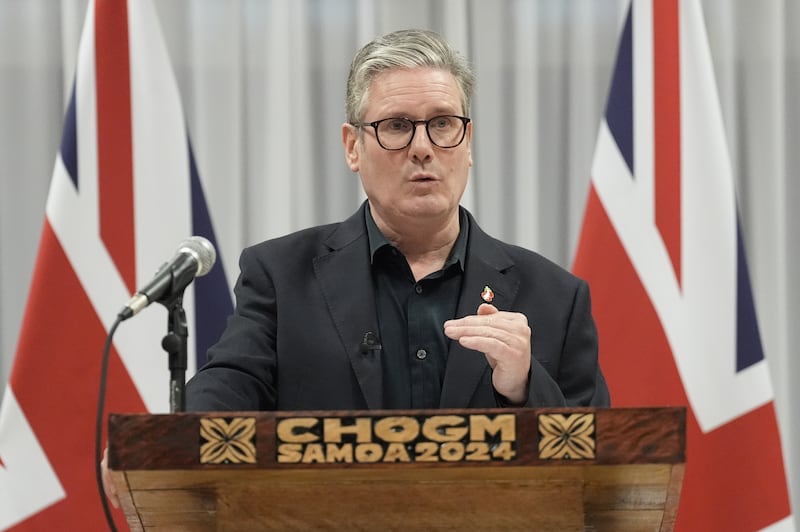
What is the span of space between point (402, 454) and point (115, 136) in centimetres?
197

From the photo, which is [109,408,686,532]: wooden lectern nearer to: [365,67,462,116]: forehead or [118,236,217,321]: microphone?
[118,236,217,321]: microphone

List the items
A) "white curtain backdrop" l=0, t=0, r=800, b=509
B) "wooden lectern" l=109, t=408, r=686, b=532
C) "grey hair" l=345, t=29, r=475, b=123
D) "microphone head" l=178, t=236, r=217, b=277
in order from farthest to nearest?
"white curtain backdrop" l=0, t=0, r=800, b=509, "grey hair" l=345, t=29, r=475, b=123, "microphone head" l=178, t=236, r=217, b=277, "wooden lectern" l=109, t=408, r=686, b=532

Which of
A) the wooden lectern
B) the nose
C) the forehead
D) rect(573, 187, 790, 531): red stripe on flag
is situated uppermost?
the forehead

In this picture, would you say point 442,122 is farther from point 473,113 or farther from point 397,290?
point 473,113

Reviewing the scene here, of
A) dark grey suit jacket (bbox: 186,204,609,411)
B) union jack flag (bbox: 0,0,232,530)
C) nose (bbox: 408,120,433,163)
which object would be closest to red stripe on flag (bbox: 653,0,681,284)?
dark grey suit jacket (bbox: 186,204,609,411)

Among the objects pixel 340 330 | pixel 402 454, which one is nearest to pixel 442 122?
pixel 340 330

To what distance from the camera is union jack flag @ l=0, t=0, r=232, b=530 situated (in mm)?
2768

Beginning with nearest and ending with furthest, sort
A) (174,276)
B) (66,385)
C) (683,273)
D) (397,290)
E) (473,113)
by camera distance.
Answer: (174,276)
(397,290)
(66,385)
(683,273)
(473,113)

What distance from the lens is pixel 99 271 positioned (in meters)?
2.85

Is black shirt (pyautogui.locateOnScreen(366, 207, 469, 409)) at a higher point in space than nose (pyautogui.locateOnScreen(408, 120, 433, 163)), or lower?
lower

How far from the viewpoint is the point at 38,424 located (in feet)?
9.07

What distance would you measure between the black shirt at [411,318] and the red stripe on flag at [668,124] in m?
0.94

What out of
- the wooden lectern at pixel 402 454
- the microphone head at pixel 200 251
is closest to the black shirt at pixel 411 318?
the microphone head at pixel 200 251

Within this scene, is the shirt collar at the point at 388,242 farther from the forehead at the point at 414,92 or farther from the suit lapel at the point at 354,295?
the forehead at the point at 414,92
